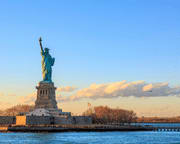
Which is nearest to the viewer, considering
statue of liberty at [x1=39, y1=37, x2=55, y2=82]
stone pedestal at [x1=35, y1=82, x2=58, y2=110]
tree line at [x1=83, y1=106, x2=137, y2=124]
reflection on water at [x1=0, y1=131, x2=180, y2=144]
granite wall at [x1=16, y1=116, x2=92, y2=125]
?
reflection on water at [x1=0, y1=131, x2=180, y2=144]

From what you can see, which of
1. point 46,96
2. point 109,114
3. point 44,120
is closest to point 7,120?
point 44,120

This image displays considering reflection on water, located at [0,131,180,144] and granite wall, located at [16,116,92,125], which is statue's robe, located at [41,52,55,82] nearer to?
granite wall, located at [16,116,92,125]

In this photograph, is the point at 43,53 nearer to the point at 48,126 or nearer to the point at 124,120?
the point at 48,126

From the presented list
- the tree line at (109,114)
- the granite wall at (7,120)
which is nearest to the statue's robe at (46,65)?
the granite wall at (7,120)

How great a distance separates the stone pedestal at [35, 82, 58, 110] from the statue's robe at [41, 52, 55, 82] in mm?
1588

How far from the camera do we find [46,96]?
7638 cm

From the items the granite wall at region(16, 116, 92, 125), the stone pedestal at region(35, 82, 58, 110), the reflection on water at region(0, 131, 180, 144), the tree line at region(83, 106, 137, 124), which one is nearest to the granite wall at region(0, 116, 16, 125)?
the granite wall at region(16, 116, 92, 125)

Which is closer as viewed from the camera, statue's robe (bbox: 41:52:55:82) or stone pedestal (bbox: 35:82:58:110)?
stone pedestal (bbox: 35:82:58:110)

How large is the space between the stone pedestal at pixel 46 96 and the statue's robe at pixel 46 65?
1.59 m

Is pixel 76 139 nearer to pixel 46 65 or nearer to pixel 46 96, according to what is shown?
pixel 46 96

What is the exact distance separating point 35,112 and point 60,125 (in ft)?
16.5

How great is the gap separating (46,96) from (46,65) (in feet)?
19.5

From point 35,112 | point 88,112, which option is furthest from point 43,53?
point 88,112

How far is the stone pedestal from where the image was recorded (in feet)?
249
